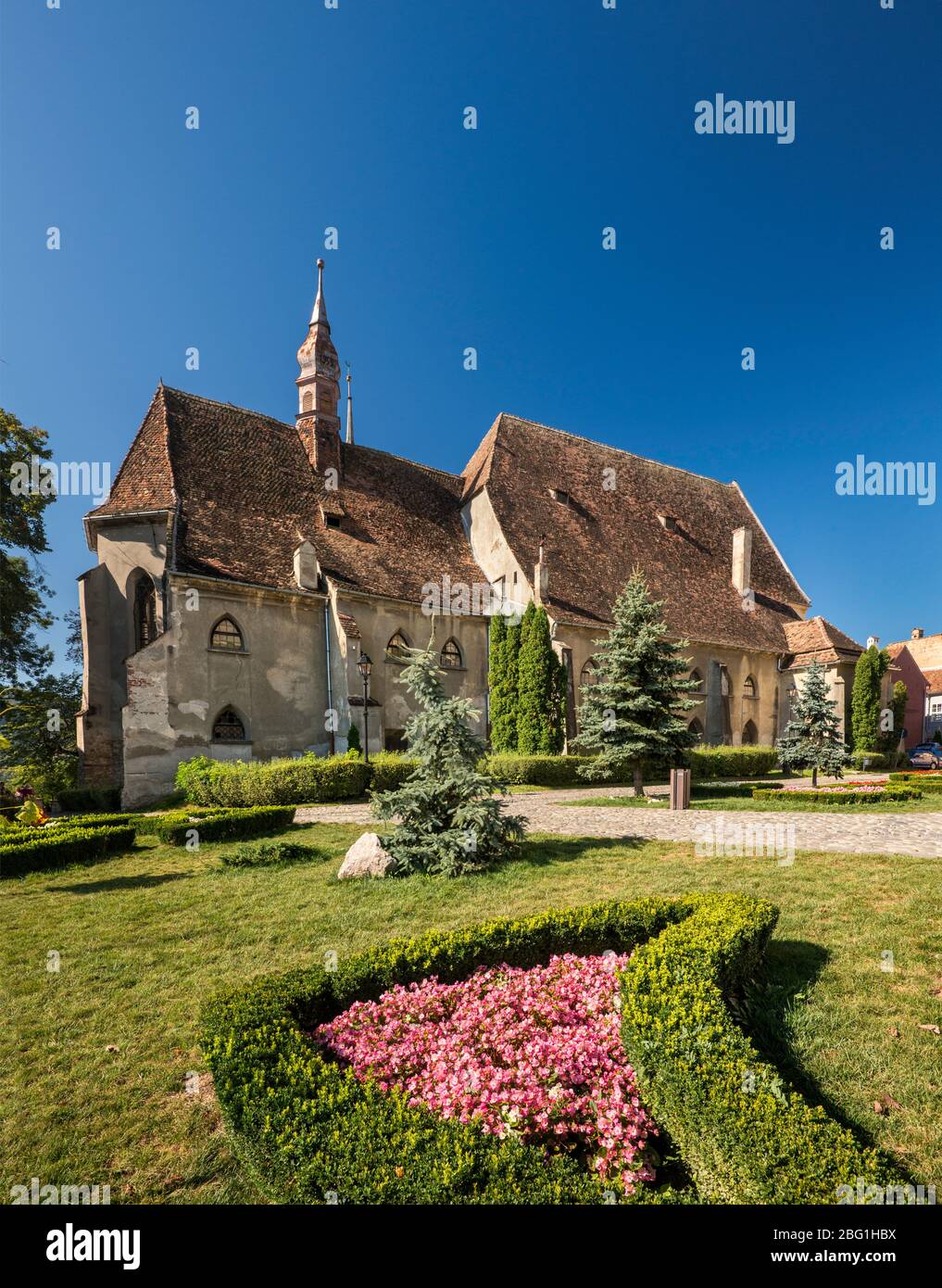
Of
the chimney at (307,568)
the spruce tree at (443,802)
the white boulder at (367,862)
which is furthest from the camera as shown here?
the chimney at (307,568)

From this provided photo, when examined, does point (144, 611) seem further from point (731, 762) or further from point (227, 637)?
point (731, 762)

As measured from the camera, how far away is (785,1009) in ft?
16.1

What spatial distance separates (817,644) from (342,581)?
2379 centimetres

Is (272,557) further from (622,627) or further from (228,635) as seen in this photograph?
(622,627)

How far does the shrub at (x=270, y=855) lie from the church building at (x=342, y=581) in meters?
10.4

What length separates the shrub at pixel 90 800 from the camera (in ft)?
64.3

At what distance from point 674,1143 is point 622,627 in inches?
628

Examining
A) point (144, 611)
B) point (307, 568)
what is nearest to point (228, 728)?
point (144, 611)

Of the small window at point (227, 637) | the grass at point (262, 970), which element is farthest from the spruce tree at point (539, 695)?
the grass at point (262, 970)

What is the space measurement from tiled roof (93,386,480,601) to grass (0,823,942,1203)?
1378 centimetres

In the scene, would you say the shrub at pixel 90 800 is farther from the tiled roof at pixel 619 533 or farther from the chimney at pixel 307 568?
the tiled roof at pixel 619 533

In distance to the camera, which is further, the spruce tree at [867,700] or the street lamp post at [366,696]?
the spruce tree at [867,700]
